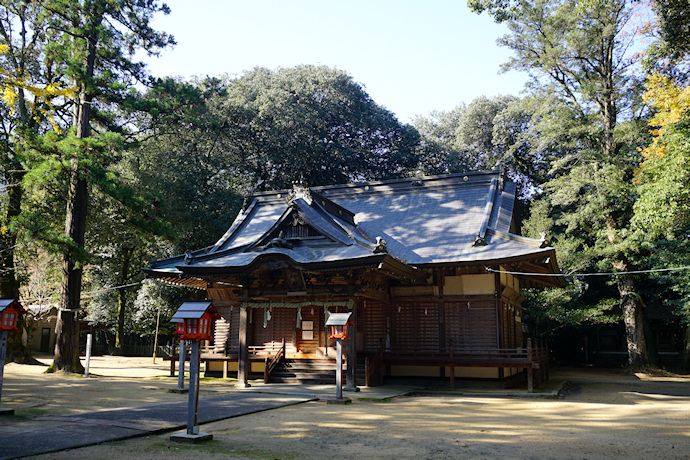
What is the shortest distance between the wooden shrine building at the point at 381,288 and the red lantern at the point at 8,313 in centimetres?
623

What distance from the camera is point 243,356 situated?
16.5 m

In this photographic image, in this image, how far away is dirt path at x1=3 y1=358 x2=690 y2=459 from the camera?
741 cm

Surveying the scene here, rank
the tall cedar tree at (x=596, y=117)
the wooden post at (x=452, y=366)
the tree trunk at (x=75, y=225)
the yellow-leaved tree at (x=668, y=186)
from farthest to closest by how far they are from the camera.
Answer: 1. the tall cedar tree at (x=596, y=117)
2. the yellow-leaved tree at (x=668, y=186)
3. the tree trunk at (x=75, y=225)
4. the wooden post at (x=452, y=366)

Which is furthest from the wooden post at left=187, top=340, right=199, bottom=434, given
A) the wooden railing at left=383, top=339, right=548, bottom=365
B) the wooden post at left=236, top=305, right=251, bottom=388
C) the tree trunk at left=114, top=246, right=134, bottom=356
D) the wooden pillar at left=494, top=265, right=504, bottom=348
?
the tree trunk at left=114, top=246, right=134, bottom=356

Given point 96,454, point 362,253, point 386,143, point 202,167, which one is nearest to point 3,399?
point 96,454

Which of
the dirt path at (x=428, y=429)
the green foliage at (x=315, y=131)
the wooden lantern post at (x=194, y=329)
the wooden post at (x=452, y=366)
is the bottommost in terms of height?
the dirt path at (x=428, y=429)

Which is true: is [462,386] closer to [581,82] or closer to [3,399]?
[3,399]

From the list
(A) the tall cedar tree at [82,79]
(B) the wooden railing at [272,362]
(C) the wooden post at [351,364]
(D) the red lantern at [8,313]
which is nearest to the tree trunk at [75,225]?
(A) the tall cedar tree at [82,79]

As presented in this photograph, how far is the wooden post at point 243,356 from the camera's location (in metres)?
16.2

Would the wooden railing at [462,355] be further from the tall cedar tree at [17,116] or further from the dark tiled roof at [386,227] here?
the tall cedar tree at [17,116]

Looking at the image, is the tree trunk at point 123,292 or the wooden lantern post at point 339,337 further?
the tree trunk at point 123,292

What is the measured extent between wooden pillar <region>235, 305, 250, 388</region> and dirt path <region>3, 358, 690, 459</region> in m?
2.42

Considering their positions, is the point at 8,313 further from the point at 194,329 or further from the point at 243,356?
the point at 243,356

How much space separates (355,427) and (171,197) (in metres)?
22.5
